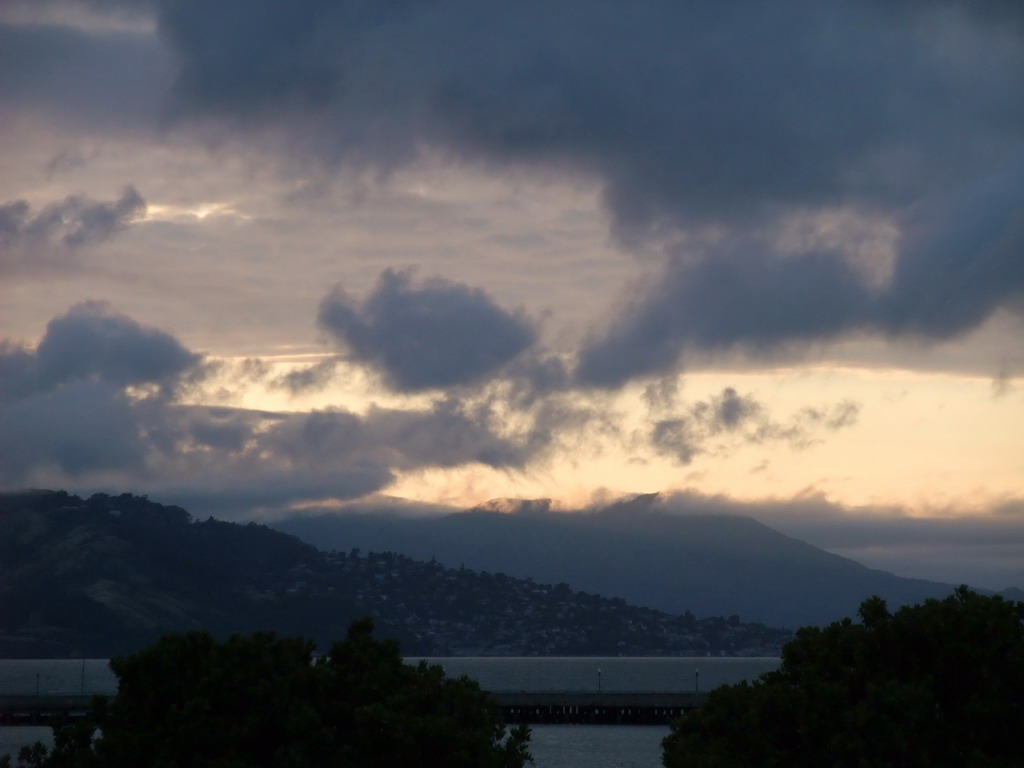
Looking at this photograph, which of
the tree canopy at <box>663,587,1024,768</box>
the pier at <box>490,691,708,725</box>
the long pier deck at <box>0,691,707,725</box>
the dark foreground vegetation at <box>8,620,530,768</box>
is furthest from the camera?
the pier at <box>490,691,708,725</box>

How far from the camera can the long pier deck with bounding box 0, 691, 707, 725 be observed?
142125 millimetres

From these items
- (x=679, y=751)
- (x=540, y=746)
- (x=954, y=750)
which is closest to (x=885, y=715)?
(x=954, y=750)

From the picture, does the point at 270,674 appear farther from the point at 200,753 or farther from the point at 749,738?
the point at 749,738

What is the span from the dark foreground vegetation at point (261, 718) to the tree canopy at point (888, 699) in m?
6.85

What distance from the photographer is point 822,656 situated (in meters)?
35.6

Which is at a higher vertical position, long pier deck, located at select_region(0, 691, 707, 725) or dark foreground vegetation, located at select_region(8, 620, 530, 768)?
dark foreground vegetation, located at select_region(8, 620, 530, 768)

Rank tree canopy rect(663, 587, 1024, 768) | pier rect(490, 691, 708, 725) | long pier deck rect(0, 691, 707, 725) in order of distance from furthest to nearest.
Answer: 1. pier rect(490, 691, 708, 725)
2. long pier deck rect(0, 691, 707, 725)
3. tree canopy rect(663, 587, 1024, 768)

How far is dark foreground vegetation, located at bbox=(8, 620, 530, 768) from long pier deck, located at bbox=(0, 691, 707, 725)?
354 feet

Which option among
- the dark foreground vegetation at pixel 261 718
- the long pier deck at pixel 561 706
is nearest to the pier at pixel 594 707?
the long pier deck at pixel 561 706

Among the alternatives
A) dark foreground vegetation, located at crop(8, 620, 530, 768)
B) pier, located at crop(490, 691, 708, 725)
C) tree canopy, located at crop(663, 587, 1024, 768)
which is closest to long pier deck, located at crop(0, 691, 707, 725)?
pier, located at crop(490, 691, 708, 725)

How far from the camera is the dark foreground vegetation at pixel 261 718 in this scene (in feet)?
111

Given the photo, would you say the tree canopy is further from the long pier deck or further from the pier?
the pier

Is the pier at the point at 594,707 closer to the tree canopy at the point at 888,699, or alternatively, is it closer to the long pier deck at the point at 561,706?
the long pier deck at the point at 561,706

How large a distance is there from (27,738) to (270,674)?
114336 mm
